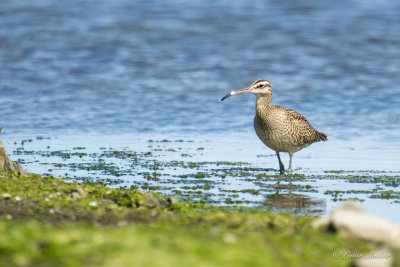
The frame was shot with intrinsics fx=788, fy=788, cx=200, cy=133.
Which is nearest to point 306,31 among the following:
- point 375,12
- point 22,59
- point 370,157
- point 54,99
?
point 375,12

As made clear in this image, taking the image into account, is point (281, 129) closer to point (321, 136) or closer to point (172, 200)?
point (321, 136)

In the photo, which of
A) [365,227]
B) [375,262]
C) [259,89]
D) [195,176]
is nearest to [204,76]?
[259,89]

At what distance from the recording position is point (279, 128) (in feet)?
49.2

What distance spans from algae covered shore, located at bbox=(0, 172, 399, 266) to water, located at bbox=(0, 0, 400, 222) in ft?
6.75

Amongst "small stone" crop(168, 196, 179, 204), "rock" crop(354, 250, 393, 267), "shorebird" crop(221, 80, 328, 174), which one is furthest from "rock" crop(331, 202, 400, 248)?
"shorebird" crop(221, 80, 328, 174)

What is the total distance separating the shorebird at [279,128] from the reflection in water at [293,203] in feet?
7.48

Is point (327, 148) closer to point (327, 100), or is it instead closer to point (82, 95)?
point (327, 100)

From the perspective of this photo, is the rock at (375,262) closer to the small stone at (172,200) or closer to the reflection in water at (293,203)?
the small stone at (172,200)

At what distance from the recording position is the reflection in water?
11.2m

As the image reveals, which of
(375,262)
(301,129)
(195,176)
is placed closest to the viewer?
(375,262)

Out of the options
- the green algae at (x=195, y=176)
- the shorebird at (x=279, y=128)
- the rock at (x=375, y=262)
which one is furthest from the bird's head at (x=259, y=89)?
the rock at (x=375, y=262)

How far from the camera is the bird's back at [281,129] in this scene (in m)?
14.9

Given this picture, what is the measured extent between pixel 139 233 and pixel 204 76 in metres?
17.2

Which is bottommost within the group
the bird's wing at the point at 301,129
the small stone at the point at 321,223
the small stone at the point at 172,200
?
the small stone at the point at 172,200
